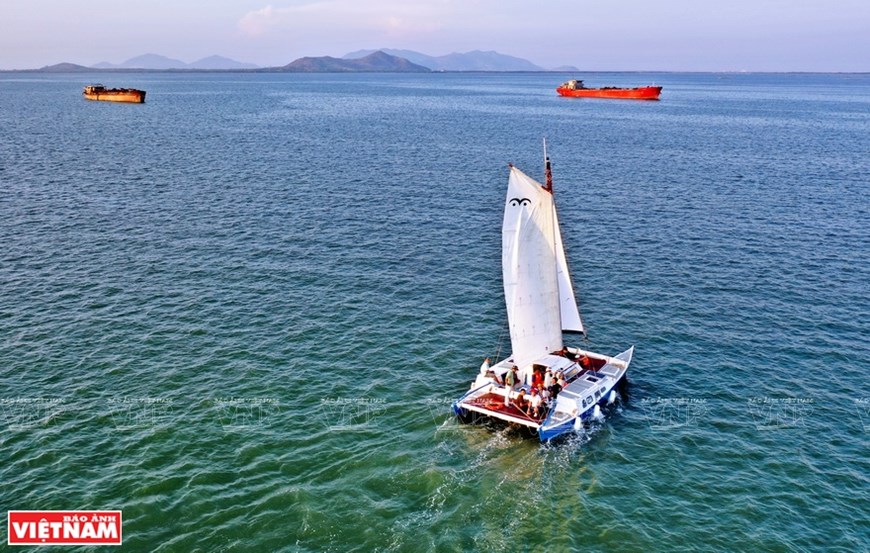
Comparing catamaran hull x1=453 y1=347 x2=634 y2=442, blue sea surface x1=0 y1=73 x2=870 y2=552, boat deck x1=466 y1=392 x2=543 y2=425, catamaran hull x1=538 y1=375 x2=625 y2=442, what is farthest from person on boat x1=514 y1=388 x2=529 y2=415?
catamaran hull x1=538 y1=375 x2=625 y2=442

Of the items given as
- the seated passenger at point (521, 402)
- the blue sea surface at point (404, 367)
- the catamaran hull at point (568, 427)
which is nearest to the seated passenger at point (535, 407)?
the seated passenger at point (521, 402)

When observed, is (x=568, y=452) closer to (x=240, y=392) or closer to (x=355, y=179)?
(x=240, y=392)

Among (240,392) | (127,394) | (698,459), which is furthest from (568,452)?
(127,394)

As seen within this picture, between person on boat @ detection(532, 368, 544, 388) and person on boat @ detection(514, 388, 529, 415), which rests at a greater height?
person on boat @ detection(532, 368, 544, 388)

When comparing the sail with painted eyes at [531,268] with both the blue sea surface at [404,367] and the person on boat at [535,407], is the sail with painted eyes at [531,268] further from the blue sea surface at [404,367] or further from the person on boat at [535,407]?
the blue sea surface at [404,367]

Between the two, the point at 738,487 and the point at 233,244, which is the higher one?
the point at 233,244

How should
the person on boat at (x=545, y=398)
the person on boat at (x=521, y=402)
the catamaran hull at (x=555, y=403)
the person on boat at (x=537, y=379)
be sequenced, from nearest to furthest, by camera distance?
the catamaran hull at (x=555, y=403) → the person on boat at (x=545, y=398) → the person on boat at (x=521, y=402) → the person on boat at (x=537, y=379)

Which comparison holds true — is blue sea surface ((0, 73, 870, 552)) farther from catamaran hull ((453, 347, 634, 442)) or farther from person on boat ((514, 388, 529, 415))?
person on boat ((514, 388, 529, 415))
